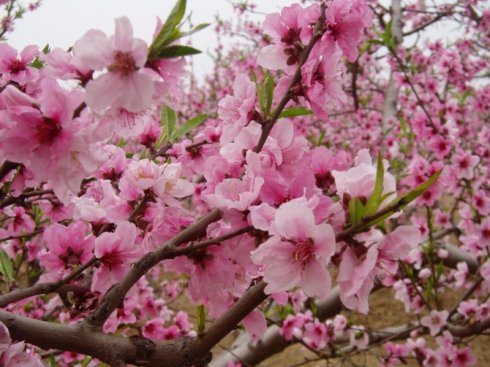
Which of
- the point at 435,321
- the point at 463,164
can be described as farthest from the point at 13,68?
the point at 463,164

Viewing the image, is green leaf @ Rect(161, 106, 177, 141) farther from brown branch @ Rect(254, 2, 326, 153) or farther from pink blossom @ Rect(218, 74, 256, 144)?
brown branch @ Rect(254, 2, 326, 153)

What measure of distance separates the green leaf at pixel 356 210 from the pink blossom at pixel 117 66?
43 cm

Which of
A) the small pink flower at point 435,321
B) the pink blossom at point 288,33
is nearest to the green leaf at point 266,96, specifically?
the pink blossom at point 288,33

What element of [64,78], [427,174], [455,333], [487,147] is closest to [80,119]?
[64,78]

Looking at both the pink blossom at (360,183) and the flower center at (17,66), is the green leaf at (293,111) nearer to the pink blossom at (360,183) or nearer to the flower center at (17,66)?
the pink blossom at (360,183)

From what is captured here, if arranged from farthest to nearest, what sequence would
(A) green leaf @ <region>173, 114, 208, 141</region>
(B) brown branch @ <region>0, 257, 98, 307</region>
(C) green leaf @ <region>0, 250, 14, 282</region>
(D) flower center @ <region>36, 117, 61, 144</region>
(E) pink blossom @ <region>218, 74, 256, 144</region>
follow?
(A) green leaf @ <region>173, 114, 208, 141</region>, (C) green leaf @ <region>0, 250, 14, 282</region>, (E) pink blossom @ <region>218, 74, 256, 144</region>, (B) brown branch @ <region>0, 257, 98, 307</region>, (D) flower center @ <region>36, 117, 61, 144</region>

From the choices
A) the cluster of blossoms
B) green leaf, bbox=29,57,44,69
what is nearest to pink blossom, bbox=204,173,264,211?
the cluster of blossoms

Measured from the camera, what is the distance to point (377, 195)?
0.74 meters

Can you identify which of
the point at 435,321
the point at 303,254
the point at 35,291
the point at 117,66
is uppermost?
the point at 117,66

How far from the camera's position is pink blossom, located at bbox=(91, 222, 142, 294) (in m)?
1.00

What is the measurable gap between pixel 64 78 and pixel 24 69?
0.54m

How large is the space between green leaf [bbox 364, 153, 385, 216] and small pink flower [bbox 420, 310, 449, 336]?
2450mm

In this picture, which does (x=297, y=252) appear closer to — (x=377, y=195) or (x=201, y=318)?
(x=377, y=195)

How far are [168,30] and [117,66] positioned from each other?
4.8 inches
